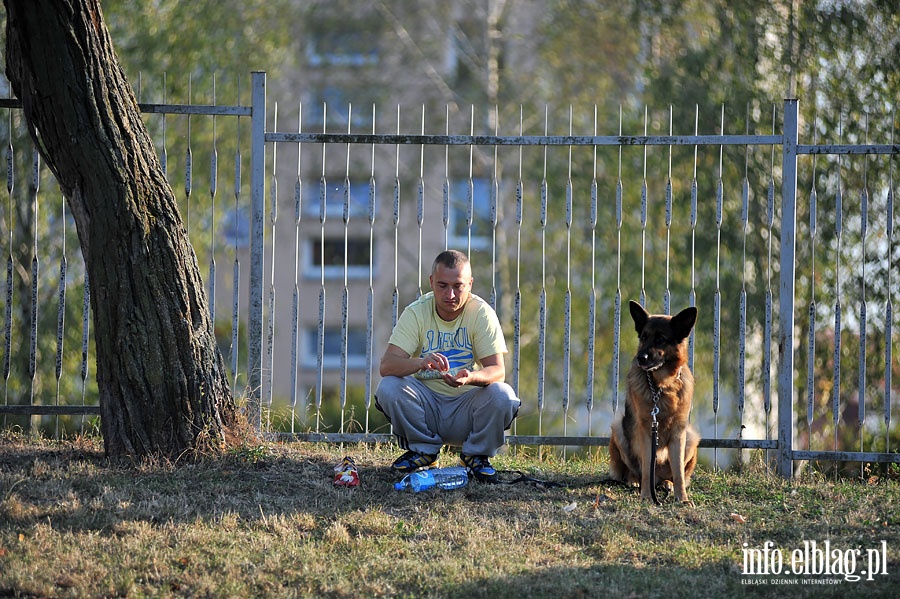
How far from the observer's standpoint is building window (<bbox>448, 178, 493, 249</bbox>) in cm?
1855

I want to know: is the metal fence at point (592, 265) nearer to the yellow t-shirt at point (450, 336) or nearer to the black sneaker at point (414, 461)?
the yellow t-shirt at point (450, 336)

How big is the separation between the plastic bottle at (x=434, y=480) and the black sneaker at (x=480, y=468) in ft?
0.65

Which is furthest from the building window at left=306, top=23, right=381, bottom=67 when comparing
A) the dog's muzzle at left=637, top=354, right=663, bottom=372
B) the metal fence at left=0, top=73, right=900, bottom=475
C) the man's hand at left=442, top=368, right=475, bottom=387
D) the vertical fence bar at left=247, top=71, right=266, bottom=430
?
the dog's muzzle at left=637, top=354, right=663, bottom=372

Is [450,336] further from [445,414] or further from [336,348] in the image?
[336,348]

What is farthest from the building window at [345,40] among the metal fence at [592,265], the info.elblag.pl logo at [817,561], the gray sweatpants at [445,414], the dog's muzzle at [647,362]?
the info.elblag.pl logo at [817,561]

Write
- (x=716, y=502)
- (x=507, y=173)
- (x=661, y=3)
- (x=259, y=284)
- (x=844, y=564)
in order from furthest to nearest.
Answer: (x=507, y=173) → (x=661, y=3) → (x=259, y=284) → (x=716, y=502) → (x=844, y=564)

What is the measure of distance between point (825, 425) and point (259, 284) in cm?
700

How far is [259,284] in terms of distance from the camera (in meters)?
6.95

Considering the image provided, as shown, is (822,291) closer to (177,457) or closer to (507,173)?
(177,457)

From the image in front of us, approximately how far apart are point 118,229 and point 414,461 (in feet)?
7.51

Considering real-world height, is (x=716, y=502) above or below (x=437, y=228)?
below

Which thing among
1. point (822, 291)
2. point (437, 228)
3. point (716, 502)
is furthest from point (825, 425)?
point (437, 228)

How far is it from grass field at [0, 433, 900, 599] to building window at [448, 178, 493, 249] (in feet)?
36.5

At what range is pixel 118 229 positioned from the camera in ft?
19.3
